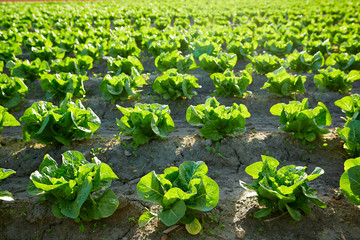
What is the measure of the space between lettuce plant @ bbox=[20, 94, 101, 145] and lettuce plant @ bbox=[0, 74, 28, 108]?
197cm

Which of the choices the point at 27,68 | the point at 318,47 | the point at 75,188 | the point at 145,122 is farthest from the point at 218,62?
the point at 75,188

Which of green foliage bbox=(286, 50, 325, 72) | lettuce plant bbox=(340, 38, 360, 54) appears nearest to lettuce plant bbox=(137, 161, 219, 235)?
green foliage bbox=(286, 50, 325, 72)

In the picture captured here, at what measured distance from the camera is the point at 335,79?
252 inches

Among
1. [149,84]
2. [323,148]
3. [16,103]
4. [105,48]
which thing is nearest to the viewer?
[323,148]

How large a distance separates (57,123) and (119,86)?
72.2 inches

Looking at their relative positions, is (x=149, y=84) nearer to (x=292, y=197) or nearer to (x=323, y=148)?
(x=323, y=148)

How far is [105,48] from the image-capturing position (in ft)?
30.2

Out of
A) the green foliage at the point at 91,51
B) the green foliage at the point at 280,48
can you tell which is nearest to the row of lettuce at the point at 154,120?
the green foliage at the point at 91,51

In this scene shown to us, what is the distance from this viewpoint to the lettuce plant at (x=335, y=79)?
6275mm

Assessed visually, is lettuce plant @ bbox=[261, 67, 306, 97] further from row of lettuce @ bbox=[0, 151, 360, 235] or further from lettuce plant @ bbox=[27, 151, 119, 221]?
lettuce plant @ bbox=[27, 151, 119, 221]

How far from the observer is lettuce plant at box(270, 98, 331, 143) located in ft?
14.8

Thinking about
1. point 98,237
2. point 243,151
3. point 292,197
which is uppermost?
point 292,197

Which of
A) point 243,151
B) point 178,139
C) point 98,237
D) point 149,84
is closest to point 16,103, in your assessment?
point 149,84

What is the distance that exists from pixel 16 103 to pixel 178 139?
3.63m
